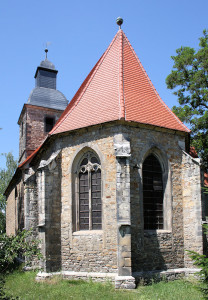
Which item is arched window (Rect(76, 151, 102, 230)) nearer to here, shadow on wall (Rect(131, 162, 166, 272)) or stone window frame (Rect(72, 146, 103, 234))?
stone window frame (Rect(72, 146, 103, 234))

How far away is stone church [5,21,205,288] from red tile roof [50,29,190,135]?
0.05 metres

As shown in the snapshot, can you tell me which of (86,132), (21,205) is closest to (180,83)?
(86,132)

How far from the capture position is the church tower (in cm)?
2138

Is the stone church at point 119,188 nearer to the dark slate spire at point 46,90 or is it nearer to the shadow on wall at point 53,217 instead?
the shadow on wall at point 53,217

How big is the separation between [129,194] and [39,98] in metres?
13.9

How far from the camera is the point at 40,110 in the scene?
22.0m

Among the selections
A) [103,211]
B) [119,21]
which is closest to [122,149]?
[103,211]

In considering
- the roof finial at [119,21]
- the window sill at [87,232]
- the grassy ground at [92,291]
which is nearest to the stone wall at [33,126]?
the roof finial at [119,21]

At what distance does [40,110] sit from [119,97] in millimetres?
10901

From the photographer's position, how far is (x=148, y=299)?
8.45 metres

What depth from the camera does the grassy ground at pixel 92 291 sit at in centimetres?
884

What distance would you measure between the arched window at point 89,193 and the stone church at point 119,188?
36 mm

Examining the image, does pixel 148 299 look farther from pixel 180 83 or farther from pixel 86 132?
pixel 180 83

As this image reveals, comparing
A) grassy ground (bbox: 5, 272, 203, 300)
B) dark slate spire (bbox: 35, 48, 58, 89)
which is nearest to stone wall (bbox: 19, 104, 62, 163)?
dark slate spire (bbox: 35, 48, 58, 89)
